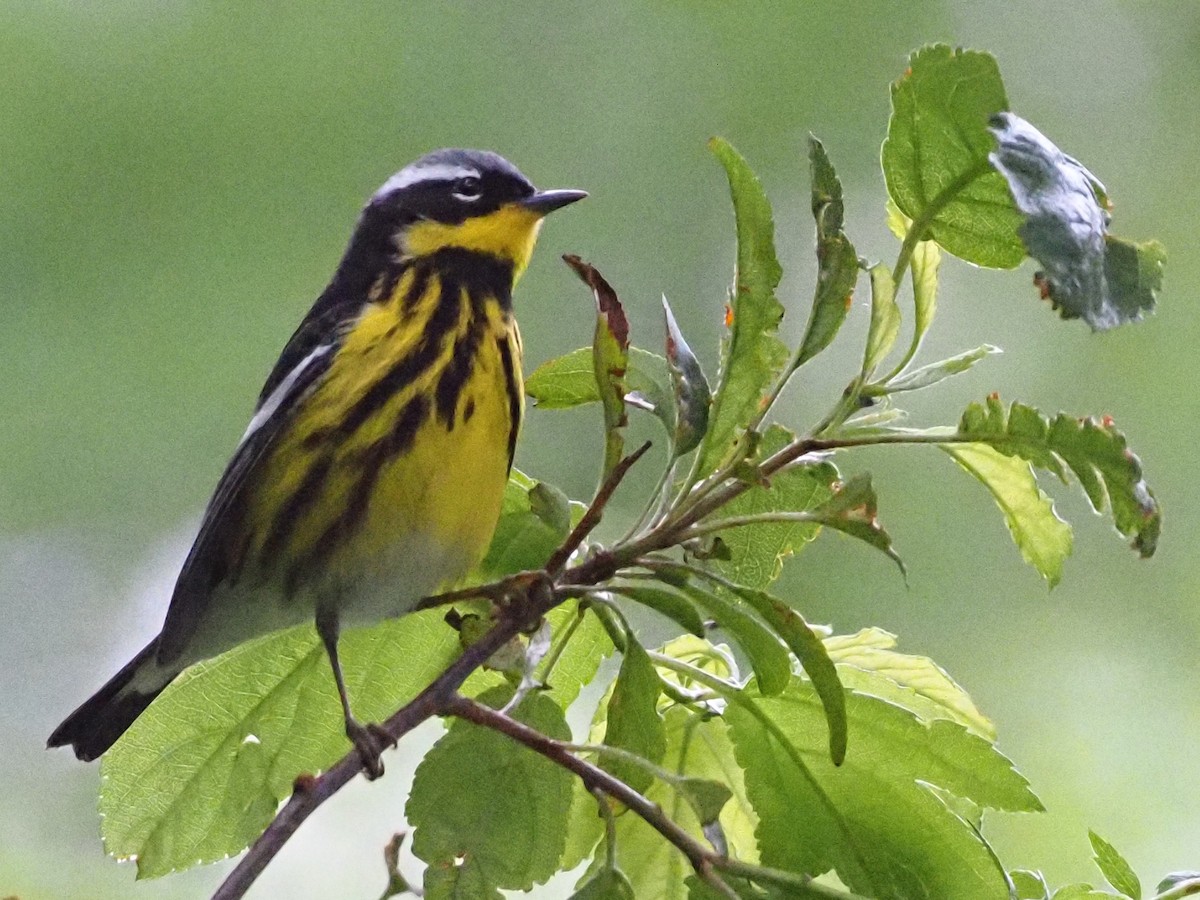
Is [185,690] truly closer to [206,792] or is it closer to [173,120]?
[206,792]

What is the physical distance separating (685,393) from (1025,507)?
0.94 feet

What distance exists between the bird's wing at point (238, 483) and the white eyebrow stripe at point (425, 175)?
0.28m

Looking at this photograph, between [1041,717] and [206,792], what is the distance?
7.13 ft

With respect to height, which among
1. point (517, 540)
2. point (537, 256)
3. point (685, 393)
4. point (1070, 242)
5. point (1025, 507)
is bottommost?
point (537, 256)

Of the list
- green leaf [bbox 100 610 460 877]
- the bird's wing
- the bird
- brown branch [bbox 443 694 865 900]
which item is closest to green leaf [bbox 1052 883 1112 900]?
brown branch [bbox 443 694 865 900]

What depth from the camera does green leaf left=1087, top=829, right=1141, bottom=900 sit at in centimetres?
93

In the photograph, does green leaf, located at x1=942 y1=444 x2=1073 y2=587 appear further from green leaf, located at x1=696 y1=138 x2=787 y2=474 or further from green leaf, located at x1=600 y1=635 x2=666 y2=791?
green leaf, located at x1=600 y1=635 x2=666 y2=791

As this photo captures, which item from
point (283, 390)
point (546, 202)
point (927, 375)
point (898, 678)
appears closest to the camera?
point (927, 375)

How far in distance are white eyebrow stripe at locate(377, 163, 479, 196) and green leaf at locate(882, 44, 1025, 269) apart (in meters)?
0.97

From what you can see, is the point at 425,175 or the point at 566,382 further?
the point at 425,175

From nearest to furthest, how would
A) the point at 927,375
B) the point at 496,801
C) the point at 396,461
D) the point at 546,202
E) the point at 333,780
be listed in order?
1. the point at 333,780
2. the point at 927,375
3. the point at 496,801
4. the point at 396,461
5. the point at 546,202

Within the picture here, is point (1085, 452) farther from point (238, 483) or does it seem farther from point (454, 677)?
point (238, 483)

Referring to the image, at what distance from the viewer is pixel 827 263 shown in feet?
3.04

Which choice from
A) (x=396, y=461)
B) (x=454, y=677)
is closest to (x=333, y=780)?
(x=454, y=677)
